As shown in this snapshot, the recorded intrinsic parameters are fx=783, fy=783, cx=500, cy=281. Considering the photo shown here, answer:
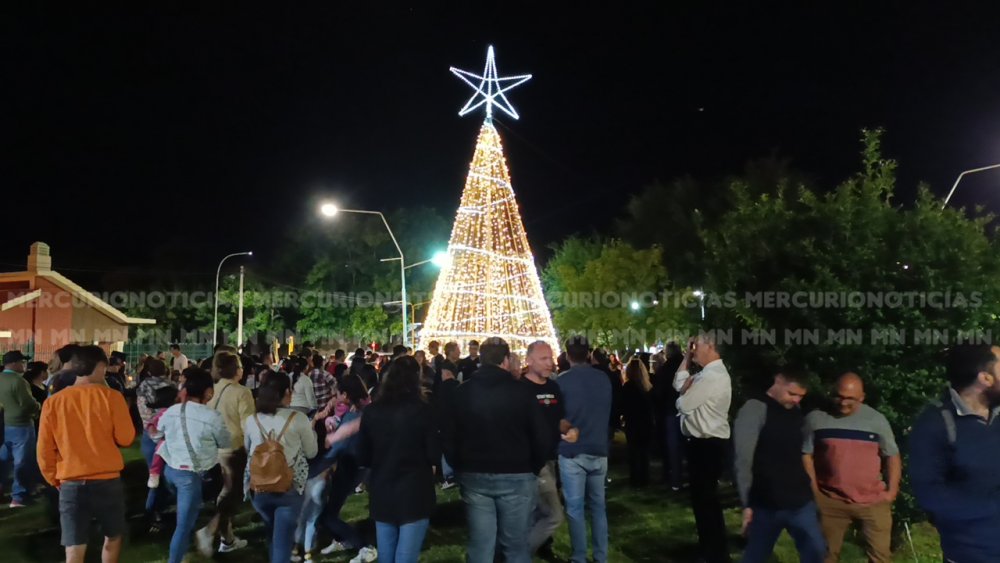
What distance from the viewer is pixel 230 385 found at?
23.6 feet

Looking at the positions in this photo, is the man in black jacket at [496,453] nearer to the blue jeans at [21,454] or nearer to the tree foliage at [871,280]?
the tree foliage at [871,280]

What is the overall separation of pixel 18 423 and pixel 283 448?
18.1 feet

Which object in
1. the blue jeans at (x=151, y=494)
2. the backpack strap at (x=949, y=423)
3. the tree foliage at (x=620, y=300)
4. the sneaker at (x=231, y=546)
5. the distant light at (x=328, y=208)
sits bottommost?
the sneaker at (x=231, y=546)

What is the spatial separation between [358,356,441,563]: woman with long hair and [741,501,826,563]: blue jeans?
2.14 meters

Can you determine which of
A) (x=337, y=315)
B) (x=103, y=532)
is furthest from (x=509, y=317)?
(x=337, y=315)

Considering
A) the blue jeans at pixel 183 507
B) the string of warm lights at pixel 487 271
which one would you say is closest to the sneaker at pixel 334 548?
the blue jeans at pixel 183 507

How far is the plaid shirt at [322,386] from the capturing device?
9914mm

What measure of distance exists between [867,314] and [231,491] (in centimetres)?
617

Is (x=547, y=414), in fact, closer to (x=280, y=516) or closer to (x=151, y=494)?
(x=280, y=516)

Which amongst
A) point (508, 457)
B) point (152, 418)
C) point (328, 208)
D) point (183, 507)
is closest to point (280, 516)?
point (183, 507)

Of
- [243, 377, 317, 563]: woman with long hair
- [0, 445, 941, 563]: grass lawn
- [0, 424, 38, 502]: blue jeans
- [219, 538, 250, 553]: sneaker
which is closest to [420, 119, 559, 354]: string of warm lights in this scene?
[0, 445, 941, 563]: grass lawn

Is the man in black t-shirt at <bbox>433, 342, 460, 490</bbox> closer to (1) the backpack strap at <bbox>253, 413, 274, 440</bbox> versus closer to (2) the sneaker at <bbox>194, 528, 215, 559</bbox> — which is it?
(1) the backpack strap at <bbox>253, 413, 274, 440</bbox>

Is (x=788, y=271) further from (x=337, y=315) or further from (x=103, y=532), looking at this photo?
(x=337, y=315)

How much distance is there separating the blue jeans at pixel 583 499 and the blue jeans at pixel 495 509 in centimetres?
150
